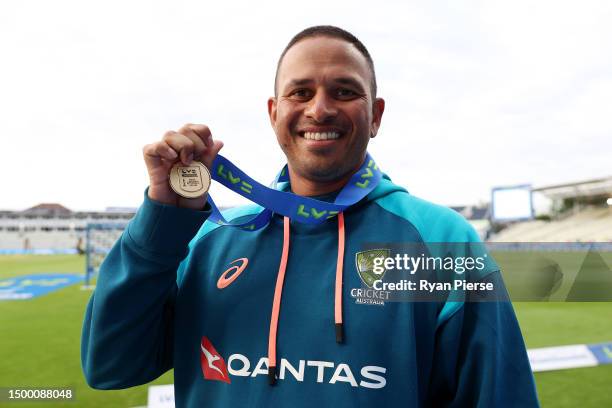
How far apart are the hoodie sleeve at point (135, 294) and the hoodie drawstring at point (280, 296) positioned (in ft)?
0.99

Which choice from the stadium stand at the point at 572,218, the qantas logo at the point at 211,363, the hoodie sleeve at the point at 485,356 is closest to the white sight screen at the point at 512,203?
the stadium stand at the point at 572,218

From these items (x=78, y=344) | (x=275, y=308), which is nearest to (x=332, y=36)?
(x=275, y=308)

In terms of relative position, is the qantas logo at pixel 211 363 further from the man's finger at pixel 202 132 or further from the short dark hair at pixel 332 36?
the short dark hair at pixel 332 36

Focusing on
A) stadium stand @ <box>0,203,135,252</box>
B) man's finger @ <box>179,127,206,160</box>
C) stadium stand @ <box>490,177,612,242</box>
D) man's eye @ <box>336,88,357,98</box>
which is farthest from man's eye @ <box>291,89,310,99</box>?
stadium stand @ <box>0,203,135,252</box>

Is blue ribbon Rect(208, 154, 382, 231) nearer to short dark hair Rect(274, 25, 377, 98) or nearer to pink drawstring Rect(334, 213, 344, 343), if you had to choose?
pink drawstring Rect(334, 213, 344, 343)

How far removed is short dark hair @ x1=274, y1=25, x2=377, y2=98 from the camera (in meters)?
1.50

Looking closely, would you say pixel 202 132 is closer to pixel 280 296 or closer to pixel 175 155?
pixel 175 155

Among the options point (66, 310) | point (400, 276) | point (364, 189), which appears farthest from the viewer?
point (66, 310)

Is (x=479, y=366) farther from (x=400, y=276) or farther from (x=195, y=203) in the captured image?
(x=195, y=203)

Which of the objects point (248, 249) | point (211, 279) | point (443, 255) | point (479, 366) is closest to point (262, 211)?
point (248, 249)

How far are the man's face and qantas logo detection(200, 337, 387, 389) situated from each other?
611 mm

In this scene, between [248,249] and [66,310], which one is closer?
[248,249]

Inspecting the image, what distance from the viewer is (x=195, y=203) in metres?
1.29

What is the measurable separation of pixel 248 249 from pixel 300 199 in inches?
9.8
